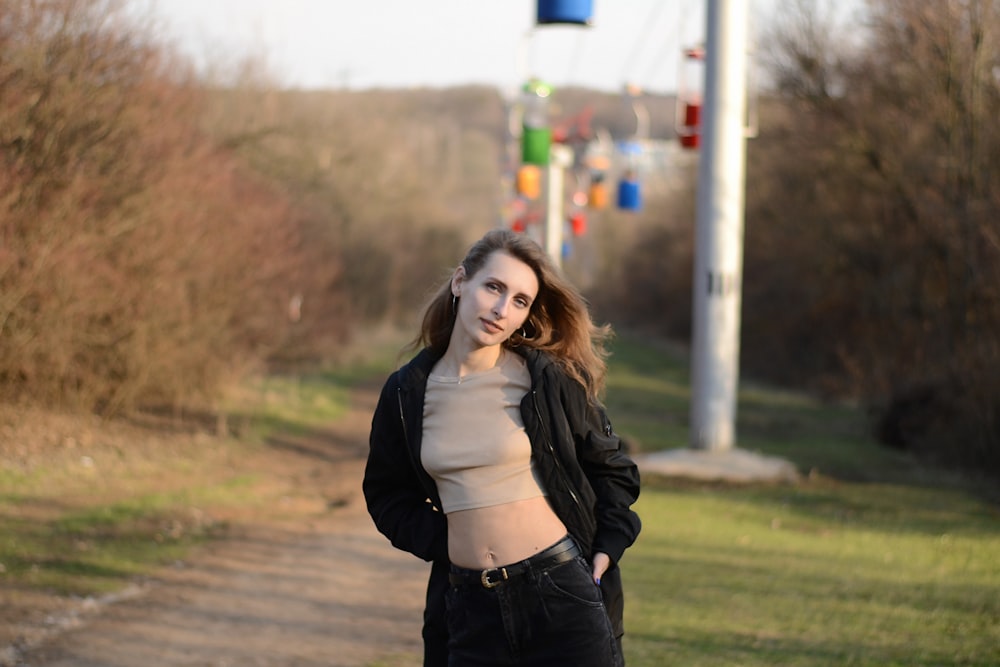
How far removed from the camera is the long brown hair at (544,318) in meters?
4.24

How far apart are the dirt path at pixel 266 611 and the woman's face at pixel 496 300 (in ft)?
11.0

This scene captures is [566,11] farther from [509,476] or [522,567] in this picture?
[522,567]

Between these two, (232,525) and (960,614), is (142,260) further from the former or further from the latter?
(960,614)

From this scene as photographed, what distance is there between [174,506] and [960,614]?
696 centimetres

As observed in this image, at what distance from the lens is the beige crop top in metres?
4.04

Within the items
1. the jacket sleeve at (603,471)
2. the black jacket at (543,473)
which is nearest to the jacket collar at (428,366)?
the black jacket at (543,473)

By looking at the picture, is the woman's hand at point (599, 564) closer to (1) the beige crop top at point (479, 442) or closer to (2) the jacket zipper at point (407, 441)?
(1) the beige crop top at point (479, 442)

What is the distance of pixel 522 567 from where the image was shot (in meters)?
3.96

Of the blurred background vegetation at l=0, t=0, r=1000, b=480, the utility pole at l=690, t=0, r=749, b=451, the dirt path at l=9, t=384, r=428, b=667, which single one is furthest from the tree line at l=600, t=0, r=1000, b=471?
the dirt path at l=9, t=384, r=428, b=667

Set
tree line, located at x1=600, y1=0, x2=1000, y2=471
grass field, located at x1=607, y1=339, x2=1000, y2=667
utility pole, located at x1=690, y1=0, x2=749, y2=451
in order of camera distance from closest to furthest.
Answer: grass field, located at x1=607, y1=339, x2=1000, y2=667, utility pole, located at x1=690, y1=0, x2=749, y2=451, tree line, located at x1=600, y1=0, x2=1000, y2=471

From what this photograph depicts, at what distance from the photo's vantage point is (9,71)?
1287 cm

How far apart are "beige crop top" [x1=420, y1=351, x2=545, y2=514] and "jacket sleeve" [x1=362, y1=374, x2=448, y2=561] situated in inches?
4.0

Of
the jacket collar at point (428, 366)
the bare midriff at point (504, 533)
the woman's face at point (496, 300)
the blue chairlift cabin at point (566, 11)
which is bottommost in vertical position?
the bare midriff at point (504, 533)

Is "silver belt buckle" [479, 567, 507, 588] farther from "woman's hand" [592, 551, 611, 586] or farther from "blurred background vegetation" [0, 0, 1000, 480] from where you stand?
"blurred background vegetation" [0, 0, 1000, 480]
